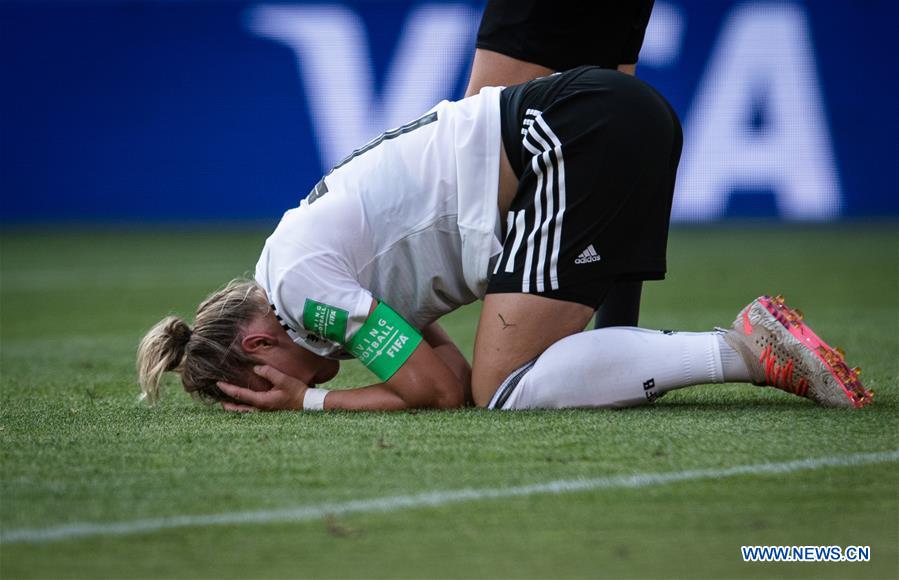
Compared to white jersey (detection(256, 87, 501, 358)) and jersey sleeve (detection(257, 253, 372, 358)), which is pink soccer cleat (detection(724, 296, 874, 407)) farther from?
jersey sleeve (detection(257, 253, 372, 358))

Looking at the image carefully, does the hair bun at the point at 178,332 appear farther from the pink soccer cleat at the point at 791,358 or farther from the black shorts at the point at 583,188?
the pink soccer cleat at the point at 791,358

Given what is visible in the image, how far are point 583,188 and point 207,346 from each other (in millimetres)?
1099

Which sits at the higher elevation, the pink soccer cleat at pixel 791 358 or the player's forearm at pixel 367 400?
the pink soccer cleat at pixel 791 358

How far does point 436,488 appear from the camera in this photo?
2.39m

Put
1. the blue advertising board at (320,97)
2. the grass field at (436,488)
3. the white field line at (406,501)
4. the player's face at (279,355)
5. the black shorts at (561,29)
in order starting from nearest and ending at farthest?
the grass field at (436,488) → the white field line at (406,501) → the player's face at (279,355) → the black shorts at (561,29) → the blue advertising board at (320,97)

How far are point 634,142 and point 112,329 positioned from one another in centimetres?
384

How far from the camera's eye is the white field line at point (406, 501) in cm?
213

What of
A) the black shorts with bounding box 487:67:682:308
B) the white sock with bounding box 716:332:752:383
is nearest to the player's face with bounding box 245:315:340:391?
the black shorts with bounding box 487:67:682:308

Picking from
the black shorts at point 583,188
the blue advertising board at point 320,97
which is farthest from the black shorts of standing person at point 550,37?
the blue advertising board at point 320,97

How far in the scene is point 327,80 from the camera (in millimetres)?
12648

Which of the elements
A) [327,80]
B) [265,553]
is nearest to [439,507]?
[265,553]

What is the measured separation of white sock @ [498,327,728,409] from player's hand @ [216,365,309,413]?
0.60 m

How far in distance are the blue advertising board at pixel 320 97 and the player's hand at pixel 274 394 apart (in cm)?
891

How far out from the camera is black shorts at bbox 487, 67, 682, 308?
3207mm
